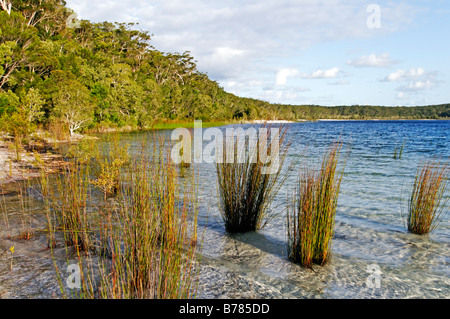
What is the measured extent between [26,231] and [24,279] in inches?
52.2

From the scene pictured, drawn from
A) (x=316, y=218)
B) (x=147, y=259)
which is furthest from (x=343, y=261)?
(x=147, y=259)

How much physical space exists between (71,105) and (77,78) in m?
6.27

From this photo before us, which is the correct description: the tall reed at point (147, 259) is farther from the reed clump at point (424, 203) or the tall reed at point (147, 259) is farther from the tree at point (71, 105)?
the tree at point (71, 105)

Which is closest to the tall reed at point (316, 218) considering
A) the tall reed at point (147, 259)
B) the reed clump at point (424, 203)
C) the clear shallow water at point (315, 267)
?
the clear shallow water at point (315, 267)

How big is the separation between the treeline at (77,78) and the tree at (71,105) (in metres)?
0.02

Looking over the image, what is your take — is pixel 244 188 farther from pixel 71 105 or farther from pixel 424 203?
pixel 71 105

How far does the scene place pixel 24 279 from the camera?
2818 millimetres

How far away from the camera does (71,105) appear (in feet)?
67.6

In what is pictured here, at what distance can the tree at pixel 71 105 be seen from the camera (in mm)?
20359

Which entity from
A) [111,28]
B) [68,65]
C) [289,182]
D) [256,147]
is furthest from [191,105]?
[256,147]

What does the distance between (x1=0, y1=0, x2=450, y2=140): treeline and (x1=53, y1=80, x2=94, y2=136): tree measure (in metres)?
0.02

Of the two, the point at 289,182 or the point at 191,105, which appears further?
the point at 191,105
